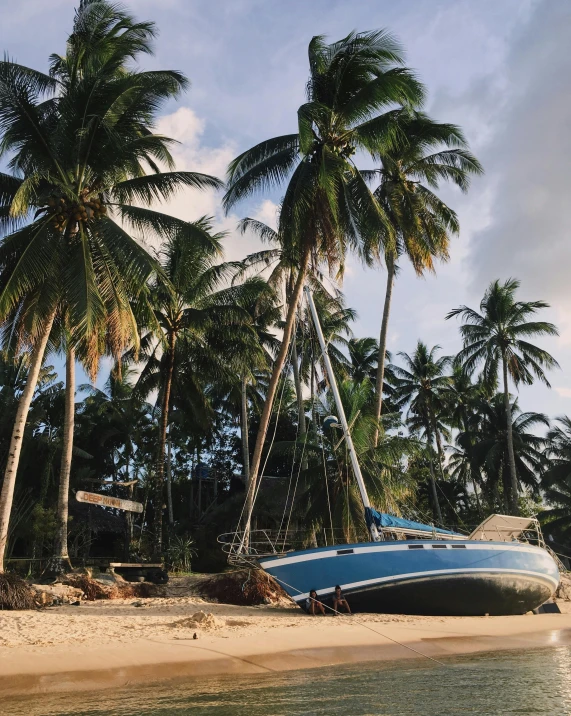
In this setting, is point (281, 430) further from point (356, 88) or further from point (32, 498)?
point (356, 88)

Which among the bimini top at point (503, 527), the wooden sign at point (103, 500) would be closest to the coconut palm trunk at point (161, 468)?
the wooden sign at point (103, 500)

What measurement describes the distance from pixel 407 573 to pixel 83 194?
1250 cm

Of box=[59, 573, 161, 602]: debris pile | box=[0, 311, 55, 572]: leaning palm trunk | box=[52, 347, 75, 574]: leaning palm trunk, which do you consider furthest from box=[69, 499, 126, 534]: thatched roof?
box=[0, 311, 55, 572]: leaning palm trunk

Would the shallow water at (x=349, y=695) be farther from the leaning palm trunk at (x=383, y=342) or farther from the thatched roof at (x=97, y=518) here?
the thatched roof at (x=97, y=518)

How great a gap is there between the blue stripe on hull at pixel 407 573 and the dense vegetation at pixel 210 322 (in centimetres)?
445

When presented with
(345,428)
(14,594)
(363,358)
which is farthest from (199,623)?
(363,358)

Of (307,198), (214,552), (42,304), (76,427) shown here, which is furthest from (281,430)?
(42,304)

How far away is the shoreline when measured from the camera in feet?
28.7

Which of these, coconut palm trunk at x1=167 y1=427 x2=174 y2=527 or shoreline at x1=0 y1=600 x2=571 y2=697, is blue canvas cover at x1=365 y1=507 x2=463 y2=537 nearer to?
shoreline at x1=0 y1=600 x2=571 y2=697

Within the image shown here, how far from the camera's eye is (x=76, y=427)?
119ft

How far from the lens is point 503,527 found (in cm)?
1844

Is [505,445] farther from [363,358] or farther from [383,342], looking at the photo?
[383,342]

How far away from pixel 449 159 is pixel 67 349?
56.5 feet

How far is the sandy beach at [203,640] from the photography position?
8828mm
